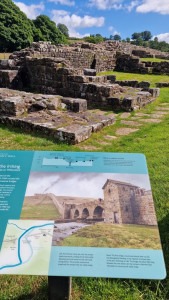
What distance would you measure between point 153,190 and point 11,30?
43.1m

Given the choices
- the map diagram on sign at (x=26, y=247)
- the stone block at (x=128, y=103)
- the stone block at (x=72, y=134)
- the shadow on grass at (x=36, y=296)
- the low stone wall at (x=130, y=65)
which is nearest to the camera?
the map diagram on sign at (x=26, y=247)

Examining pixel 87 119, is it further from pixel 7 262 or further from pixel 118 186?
pixel 7 262

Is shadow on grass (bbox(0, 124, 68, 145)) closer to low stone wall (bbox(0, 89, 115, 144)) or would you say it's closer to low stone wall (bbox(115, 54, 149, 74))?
low stone wall (bbox(0, 89, 115, 144))

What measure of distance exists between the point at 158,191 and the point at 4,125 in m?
4.01

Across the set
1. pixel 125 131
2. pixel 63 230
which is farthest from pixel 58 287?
pixel 125 131

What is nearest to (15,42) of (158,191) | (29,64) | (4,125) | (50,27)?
(50,27)

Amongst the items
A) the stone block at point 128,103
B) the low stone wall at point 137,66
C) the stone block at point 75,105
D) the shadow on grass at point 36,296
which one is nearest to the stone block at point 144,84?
the stone block at point 128,103

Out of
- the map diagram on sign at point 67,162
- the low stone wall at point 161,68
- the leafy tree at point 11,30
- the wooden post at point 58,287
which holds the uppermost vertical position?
the leafy tree at point 11,30

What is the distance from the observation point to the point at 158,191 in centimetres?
403

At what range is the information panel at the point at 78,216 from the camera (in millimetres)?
1651

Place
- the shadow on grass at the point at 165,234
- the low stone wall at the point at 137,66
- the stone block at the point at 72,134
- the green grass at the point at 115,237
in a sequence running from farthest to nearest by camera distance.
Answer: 1. the low stone wall at the point at 137,66
2. the stone block at the point at 72,134
3. the shadow on grass at the point at 165,234
4. the green grass at the point at 115,237

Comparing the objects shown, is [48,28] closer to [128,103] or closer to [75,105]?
[128,103]

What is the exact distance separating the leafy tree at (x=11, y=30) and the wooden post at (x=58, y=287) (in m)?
43.2

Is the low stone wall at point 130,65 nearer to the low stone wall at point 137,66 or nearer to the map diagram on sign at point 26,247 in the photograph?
the low stone wall at point 137,66
